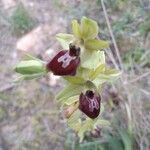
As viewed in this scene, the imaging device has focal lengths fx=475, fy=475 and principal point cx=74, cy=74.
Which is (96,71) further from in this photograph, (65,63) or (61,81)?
(61,81)

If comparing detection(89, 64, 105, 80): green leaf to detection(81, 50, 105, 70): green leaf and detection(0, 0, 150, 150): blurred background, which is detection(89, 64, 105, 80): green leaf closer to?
detection(81, 50, 105, 70): green leaf

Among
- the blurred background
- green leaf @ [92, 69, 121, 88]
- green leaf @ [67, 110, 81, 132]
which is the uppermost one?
green leaf @ [92, 69, 121, 88]

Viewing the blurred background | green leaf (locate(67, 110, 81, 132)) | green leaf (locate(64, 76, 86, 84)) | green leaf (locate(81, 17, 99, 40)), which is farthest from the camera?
the blurred background

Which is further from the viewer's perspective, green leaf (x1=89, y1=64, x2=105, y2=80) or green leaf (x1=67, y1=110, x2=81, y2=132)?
green leaf (x1=67, y1=110, x2=81, y2=132)

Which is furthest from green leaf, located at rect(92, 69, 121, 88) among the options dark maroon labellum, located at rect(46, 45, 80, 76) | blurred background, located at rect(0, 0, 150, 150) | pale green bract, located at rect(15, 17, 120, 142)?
blurred background, located at rect(0, 0, 150, 150)

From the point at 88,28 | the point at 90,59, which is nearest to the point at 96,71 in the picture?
the point at 90,59

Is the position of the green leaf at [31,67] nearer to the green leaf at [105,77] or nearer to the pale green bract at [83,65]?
the pale green bract at [83,65]
